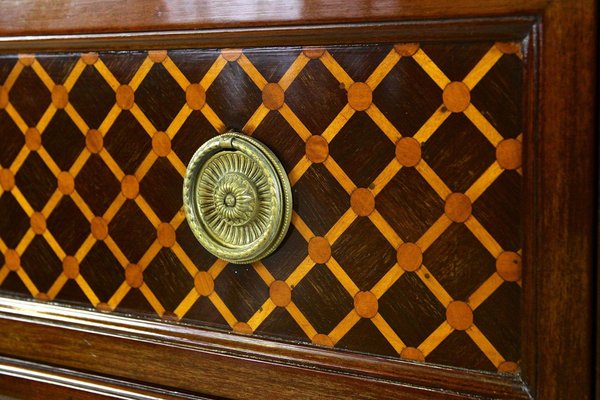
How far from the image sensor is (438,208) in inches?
24.4

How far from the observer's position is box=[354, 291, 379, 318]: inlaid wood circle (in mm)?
655

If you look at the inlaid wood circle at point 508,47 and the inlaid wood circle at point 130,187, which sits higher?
the inlaid wood circle at point 130,187

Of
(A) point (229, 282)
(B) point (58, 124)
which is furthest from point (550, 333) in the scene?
(B) point (58, 124)

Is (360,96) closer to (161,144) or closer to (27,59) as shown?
(161,144)

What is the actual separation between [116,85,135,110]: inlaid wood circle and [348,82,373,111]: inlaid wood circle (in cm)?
26

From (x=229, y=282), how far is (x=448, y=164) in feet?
0.89

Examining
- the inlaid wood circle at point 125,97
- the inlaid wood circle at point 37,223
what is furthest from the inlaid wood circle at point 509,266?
the inlaid wood circle at point 37,223

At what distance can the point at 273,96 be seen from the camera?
674mm

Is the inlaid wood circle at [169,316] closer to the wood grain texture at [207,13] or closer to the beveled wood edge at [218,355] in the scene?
the beveled wood edge at [218,355]

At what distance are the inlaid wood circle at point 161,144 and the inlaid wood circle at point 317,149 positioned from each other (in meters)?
0.17

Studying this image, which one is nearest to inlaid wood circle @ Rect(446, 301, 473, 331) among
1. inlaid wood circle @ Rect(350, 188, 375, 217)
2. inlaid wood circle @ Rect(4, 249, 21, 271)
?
inlaid wood circle @ Rect(350, 188, 375, 217)

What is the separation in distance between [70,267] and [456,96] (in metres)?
0.51

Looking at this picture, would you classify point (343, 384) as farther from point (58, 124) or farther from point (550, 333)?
point (58, 124)

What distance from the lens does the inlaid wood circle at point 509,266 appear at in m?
0.59
